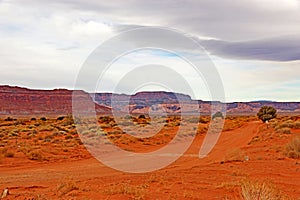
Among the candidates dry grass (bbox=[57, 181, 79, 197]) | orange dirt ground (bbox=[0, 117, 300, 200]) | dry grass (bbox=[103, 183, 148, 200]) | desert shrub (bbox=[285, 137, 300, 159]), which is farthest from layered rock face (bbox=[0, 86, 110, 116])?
dry grass (bbox=[103, 183, 148, 200])

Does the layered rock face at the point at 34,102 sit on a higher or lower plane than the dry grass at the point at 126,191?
higher

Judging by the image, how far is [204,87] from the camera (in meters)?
15.4

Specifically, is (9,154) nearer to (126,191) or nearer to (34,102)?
(126,191)

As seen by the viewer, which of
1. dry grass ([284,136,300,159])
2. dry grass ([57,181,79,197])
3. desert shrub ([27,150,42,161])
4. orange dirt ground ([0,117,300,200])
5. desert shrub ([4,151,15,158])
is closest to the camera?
orange dirt ground ([0,117,300,200])

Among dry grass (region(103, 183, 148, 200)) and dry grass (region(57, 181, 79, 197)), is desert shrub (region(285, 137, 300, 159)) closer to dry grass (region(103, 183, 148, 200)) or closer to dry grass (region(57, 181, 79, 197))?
dry grass (region(103, 183, 148, 200))

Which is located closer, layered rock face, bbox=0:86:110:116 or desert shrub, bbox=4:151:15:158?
desert shrub, bbox=4:151:15:158

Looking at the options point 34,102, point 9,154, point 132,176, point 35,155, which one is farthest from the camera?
point 34,102

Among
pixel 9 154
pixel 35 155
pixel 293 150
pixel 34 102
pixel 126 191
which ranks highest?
pixel 34 102

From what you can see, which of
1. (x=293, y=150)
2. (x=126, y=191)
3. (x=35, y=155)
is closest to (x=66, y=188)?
(x=126, y=191)

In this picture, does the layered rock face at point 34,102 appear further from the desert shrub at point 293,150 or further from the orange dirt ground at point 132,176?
the desert shrub at point 293,150

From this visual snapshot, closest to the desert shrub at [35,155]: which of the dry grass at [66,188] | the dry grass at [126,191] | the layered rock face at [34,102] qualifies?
the dry grass at [66,188]

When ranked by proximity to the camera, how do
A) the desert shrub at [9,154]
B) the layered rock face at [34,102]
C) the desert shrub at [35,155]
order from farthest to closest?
the layered rock face at [34,102] < the desert shrub at [9,154] < the desert shrub at [35,155]

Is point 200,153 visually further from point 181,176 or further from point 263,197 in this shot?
point 263,197

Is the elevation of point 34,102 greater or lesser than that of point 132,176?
greater
